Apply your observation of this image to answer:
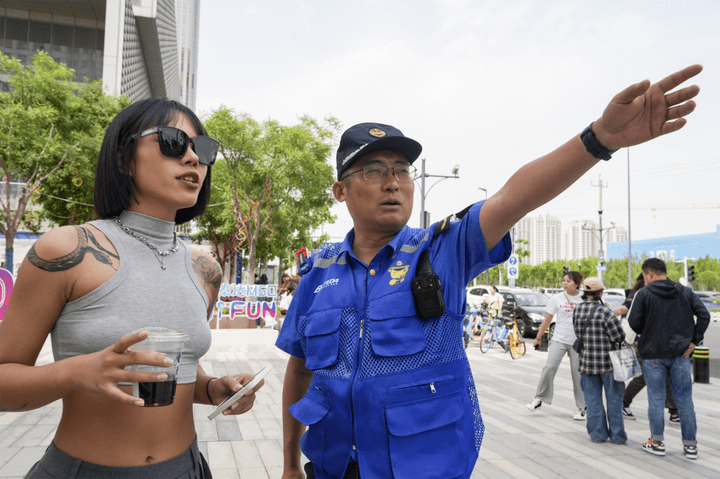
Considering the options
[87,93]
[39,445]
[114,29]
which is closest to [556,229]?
[114,29]

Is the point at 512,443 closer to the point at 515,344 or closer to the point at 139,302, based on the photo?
the point at 139,302

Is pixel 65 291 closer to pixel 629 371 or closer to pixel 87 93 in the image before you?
pixel 629 371

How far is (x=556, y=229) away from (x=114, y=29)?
463 feet

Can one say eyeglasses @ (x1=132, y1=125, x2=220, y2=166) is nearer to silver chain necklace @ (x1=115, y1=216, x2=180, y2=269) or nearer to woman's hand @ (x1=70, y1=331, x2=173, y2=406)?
silver chain necklace @ (x1=115, y1=216, x2=180, y2=269)

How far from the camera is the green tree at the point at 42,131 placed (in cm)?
1867

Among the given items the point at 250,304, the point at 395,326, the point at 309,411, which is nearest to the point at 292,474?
the point at 309,411

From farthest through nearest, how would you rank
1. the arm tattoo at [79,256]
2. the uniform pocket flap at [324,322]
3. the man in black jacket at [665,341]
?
1. the man in black jacket at [665,341]
2. the uniform pocket flap at [324,322]
3. the arm tattoo at [79,256]

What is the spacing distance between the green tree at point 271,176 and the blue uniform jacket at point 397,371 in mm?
23499

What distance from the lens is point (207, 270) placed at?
1955 mm

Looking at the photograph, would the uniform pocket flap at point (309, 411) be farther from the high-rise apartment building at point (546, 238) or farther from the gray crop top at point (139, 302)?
the high-rise apartment building at point (546, 238)

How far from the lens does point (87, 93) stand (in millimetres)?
21484

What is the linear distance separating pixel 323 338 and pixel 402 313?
1.09ft

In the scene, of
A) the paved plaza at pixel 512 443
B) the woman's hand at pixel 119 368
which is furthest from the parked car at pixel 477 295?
the woman's hand at pixel 119 368

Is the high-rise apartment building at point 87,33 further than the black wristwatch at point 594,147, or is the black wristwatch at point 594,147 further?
the high-rise apartment building at point 87,33
